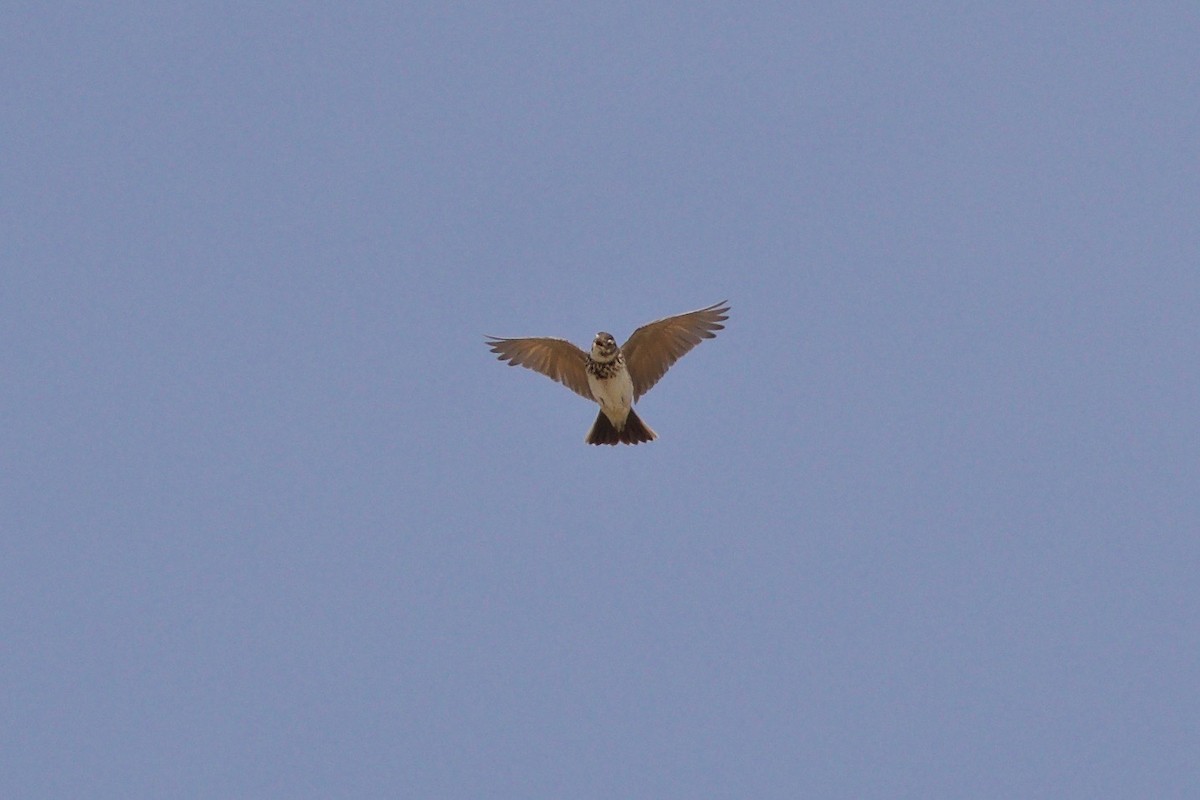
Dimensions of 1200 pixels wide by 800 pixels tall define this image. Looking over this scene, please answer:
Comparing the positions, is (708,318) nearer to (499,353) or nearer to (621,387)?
(621,387)

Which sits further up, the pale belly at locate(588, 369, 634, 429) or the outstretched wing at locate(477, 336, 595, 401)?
the outstretched wing at locate(477, 336, 595, 401)

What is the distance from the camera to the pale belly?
27.7 m

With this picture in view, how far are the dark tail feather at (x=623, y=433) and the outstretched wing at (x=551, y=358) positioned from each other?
549 millimetres

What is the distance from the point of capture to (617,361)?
Result: 27594 millimetres

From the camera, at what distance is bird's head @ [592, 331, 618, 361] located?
27312 mm

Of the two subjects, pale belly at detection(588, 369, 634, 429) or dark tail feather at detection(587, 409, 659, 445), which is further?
dark tail feather at detection(587, 409, 659, 445)

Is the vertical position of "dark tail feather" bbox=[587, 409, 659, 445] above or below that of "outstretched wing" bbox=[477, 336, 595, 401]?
below

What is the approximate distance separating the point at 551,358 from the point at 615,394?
1418 mm

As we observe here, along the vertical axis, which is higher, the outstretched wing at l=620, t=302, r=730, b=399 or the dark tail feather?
the outstretched wing at l=620, t=302, r=730, b=399

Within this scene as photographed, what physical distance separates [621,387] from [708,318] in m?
1.84

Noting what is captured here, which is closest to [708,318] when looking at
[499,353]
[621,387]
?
[621,387]

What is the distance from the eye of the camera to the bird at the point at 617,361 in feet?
90.0

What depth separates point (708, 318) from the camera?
27.3 metres

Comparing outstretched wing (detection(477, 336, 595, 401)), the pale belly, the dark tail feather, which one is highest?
outstretched wing (detection(477, 336, 595, 401))
